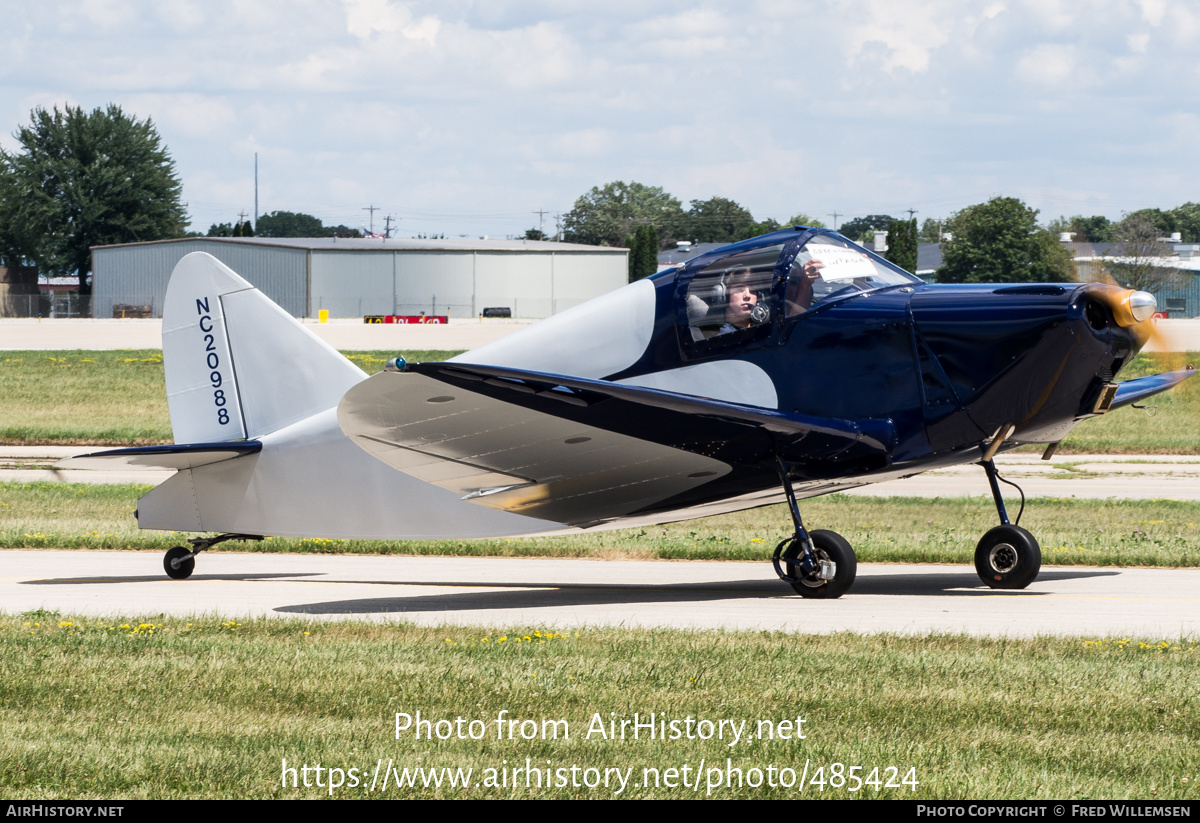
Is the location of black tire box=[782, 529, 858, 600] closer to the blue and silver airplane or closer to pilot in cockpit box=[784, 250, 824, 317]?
the blue and silver airplane

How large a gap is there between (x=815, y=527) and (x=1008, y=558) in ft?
19.4

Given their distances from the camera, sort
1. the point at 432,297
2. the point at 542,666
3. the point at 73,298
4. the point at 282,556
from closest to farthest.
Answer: the point at 542,666 < the point at 282,556 < the point at 432,297 < the point at 73,298

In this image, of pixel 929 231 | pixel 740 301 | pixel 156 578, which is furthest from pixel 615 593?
pixel 929 231

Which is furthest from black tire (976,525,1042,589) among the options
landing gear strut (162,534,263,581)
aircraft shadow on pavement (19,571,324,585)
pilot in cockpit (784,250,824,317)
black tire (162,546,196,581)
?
black tire (162,546,196,581)

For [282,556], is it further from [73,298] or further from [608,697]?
[73,298]

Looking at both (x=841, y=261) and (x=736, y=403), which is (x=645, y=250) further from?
(x=736, y=403)

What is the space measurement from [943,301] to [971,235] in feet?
182

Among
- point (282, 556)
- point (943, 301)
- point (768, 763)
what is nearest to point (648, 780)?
point (768, 763)

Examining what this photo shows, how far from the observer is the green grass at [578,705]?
520cm

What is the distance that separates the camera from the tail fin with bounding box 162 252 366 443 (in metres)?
12.2

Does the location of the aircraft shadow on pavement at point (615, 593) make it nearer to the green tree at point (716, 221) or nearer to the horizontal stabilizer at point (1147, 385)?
the horizontal stabilizer at point (1147, 385)

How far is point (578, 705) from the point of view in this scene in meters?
6.52

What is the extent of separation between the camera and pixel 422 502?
38.0 ft

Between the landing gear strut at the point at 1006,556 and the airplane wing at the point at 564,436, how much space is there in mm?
1646
